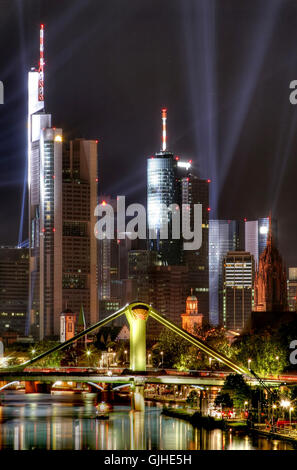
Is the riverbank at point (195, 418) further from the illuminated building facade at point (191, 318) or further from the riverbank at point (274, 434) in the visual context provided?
the illuminated building facade at point (191, 318)

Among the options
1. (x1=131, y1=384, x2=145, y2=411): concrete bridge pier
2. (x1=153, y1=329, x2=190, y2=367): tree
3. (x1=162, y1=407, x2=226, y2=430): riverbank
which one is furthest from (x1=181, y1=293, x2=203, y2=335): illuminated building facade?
(x1=162, y1=407, x2=226, y2=430): riverbank

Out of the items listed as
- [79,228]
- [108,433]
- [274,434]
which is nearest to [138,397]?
[108,433]

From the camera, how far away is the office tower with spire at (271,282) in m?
142

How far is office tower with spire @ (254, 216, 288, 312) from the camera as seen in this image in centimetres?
14200

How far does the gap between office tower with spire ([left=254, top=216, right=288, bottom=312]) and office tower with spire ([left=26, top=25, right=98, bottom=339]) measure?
54.0 meters

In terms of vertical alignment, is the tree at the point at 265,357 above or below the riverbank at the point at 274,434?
above

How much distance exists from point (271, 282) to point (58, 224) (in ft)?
199

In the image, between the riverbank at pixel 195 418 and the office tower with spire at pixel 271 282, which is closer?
the riverbank at pixel 195 418

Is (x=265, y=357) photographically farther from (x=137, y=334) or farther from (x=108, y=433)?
(x=108, y=433)

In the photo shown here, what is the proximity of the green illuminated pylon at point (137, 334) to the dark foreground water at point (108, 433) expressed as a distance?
496 centimetres

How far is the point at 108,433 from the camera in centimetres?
7156

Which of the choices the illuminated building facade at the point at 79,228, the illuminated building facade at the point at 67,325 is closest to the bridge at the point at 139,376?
the illuminated building facade at the point at 67,325
